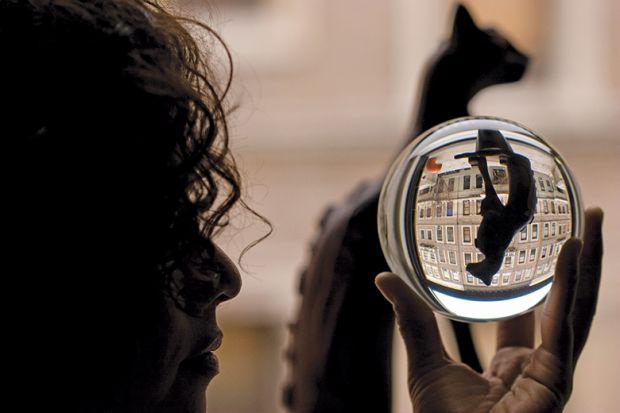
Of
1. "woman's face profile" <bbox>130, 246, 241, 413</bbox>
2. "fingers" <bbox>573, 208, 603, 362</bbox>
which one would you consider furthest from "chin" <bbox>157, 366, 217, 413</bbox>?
"fingers" <bbox>573, 208, 603, 362</bbox>

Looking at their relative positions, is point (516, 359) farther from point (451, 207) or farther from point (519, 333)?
point (451, 207)

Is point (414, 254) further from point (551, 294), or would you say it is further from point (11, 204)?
point (11, 204)

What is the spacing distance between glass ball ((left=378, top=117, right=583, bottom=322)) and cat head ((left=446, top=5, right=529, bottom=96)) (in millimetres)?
179

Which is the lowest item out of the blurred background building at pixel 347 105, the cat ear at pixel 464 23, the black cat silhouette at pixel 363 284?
the blurred background building at pixel 347 105

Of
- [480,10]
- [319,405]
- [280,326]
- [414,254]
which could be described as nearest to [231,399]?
[280,326]

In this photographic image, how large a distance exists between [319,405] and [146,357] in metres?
0.21

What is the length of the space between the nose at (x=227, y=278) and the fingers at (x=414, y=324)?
0.27 ft

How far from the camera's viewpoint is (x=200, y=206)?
0.57m

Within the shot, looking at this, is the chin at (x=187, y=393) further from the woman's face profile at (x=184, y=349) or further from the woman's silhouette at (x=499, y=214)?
the woman's silhouette at (x=499, y=214)

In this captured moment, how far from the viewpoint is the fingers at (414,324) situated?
0.61 metres

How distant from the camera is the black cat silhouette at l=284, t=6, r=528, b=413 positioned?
0.72m

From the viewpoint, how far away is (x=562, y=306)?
601mm

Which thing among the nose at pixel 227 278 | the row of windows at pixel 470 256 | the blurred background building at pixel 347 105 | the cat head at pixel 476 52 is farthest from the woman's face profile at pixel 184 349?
the blurred background building at pixel 347 105

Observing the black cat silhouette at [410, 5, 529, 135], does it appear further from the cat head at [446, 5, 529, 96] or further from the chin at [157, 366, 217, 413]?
the chin at [157, 366, 217, 413]
